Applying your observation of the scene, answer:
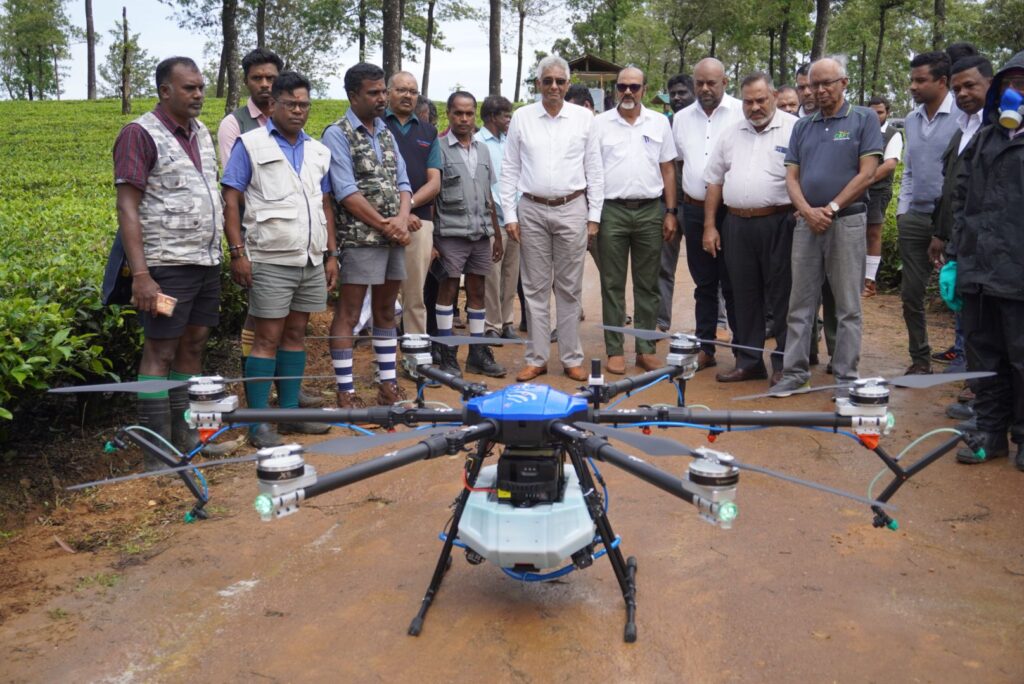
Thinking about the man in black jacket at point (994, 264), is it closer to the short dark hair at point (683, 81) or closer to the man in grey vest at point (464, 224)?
the man in grey vest at point (464, 224)

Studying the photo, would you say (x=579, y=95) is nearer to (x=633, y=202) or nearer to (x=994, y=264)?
(x=633, y=202)

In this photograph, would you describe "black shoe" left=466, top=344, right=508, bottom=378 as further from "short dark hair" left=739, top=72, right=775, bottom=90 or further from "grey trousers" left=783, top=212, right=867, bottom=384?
"short dark hair" left=739, top=72, right=775, bottom=90

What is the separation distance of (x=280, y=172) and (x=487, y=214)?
7.58 ft

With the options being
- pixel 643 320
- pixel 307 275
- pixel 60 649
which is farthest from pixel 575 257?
pixel 60 649

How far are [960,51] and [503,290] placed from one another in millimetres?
4506

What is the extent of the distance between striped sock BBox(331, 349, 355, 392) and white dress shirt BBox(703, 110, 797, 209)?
3275 mm

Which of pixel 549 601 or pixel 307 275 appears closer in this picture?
pixel 549 601

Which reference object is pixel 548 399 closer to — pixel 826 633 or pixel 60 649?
pixel 826 633

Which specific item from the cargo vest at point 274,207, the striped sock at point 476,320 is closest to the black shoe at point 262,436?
the cargo vest at point 274,207

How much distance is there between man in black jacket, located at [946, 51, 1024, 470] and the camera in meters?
5.40

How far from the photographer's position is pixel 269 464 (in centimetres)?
247

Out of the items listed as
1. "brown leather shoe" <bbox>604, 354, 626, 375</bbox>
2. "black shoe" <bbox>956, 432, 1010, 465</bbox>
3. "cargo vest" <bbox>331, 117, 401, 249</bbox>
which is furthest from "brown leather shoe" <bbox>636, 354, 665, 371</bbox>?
"black shoe" <bbox>956, 432, 1010, 465</bbox>

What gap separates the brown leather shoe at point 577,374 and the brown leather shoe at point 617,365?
236 mm

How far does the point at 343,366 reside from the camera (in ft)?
21.6
